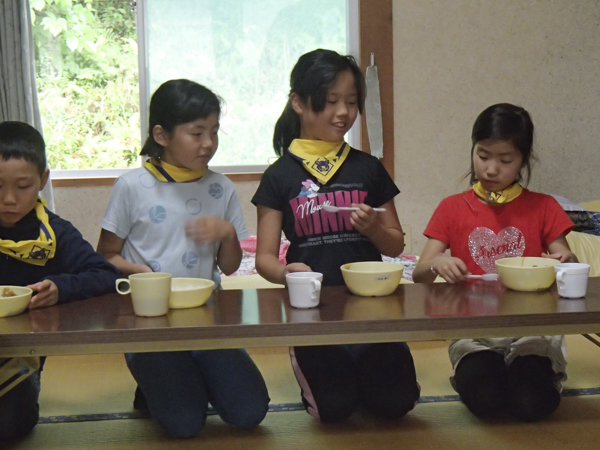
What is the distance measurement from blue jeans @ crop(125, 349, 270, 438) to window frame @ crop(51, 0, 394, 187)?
2274 mm

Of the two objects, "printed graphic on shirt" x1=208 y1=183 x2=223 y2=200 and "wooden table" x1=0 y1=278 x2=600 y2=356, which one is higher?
"printed graphic on shirt" x1=208 y1=183 x2=223 y2=200

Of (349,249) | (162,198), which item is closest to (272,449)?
(349,249)

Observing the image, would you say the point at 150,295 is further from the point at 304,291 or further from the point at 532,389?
the point at 532,389

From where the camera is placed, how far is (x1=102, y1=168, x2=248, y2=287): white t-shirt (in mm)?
1779

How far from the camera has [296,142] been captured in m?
1.82

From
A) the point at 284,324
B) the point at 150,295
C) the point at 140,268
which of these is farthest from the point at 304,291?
the point at 140,268

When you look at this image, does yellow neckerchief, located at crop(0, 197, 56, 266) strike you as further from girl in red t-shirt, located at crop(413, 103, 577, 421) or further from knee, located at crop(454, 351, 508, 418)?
knee, located at crop(454, 351, 508, 418)

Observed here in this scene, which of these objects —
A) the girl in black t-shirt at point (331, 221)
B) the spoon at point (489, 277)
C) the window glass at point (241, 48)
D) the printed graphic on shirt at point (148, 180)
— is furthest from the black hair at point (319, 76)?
the window glass at point (241, 48)

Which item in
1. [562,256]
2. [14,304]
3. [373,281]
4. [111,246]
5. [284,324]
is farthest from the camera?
[111,246]

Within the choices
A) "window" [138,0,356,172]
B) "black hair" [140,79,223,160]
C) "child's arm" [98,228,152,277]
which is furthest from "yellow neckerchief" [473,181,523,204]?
"window" [138,0,356,172]

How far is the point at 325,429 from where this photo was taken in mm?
1667

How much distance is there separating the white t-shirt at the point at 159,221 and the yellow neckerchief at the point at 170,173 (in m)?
0.01

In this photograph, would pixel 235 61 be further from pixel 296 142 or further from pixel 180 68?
pixel 296 142

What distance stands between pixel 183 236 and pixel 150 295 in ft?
2.04
